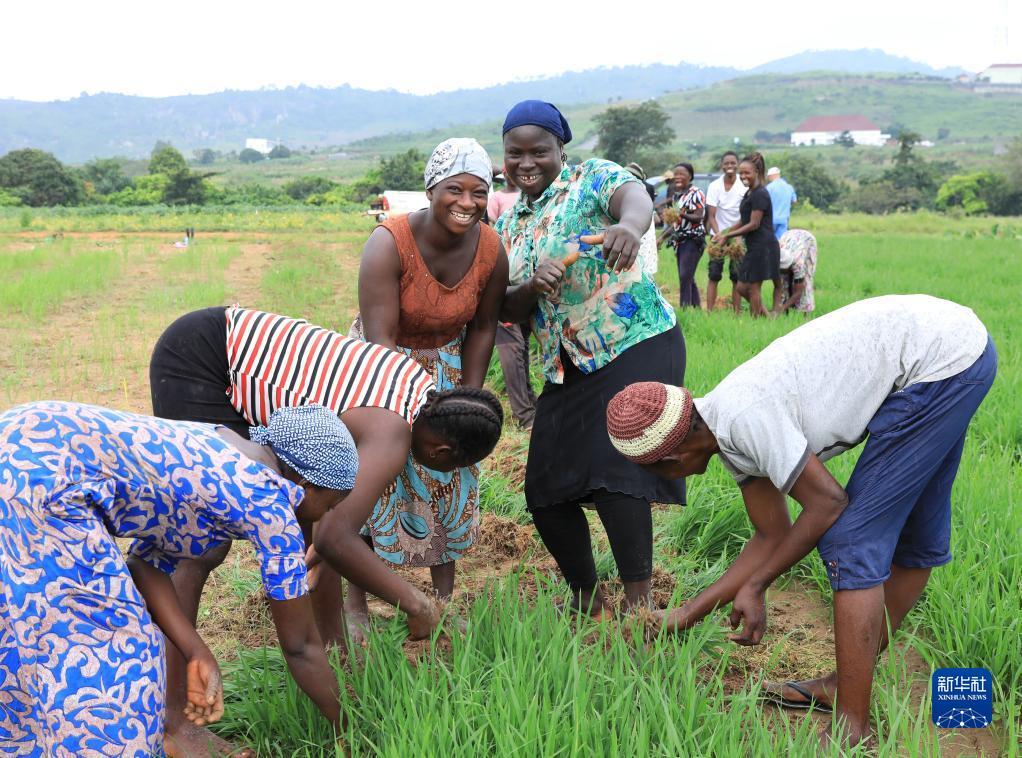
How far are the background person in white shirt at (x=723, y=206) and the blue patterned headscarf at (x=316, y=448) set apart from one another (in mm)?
7617

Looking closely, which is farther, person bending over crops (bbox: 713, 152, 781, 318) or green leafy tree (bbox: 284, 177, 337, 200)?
green leafy tree (bbox: 284, 177, 337, 200)

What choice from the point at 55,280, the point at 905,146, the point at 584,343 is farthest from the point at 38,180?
the point at 584,343

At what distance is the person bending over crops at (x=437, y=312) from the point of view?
3.00 meters

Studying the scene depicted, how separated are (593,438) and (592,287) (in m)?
0.51

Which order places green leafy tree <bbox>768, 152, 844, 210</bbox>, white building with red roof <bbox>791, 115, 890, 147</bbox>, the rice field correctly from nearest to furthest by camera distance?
the rice field, green leafy tree <bbox>768, 152, 844, 210</bbox>, white building with red roof <bbox>791, 115, 890, 147</bbox>

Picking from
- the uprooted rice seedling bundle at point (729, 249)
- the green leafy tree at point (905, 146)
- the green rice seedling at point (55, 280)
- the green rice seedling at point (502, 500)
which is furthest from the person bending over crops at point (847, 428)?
the green leafy tree at point (905, 146)

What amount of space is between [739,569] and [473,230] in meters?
1.41

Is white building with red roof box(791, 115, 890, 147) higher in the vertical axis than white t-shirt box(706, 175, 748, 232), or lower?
higher

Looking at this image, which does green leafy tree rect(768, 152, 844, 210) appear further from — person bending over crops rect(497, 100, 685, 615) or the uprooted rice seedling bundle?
person bending over crops rect(497, 100, 685, 615)

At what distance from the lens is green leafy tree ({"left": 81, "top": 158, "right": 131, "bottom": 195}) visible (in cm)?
5984

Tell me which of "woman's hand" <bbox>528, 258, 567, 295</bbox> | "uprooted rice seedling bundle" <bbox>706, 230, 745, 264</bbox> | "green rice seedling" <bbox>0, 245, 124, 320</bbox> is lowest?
"green rice seedling" <bbox>0, 245, 124, 320</bbox>

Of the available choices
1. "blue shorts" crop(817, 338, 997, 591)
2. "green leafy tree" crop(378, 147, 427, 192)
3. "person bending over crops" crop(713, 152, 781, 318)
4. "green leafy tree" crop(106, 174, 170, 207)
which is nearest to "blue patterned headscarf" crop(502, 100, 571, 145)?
"blue shorts" crop(817, 338, 997, 591)

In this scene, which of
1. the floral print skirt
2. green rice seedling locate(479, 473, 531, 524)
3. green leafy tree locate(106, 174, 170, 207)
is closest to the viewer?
the floral print skirt

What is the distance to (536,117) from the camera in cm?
311
